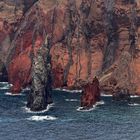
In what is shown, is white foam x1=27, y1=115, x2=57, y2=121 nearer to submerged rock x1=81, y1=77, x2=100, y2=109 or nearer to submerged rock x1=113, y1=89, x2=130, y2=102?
submerged rock x1=81, y1=77, x2=100, y2=109

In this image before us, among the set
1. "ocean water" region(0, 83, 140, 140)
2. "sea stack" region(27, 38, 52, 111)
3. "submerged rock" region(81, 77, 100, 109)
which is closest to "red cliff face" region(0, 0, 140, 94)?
"submerged rock" region(81, 77, 100, 109)

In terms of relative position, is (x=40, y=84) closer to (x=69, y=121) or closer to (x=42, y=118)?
(x=42, y=118)

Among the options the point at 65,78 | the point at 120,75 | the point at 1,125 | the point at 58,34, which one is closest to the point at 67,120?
the point at 1,125

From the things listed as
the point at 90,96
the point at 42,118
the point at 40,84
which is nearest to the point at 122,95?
the point at 90,96

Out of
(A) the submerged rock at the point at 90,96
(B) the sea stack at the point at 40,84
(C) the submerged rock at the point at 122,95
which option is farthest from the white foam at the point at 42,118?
(C) the submerged rock at the point at 122,95

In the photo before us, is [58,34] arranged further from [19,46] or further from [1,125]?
[1,125]
